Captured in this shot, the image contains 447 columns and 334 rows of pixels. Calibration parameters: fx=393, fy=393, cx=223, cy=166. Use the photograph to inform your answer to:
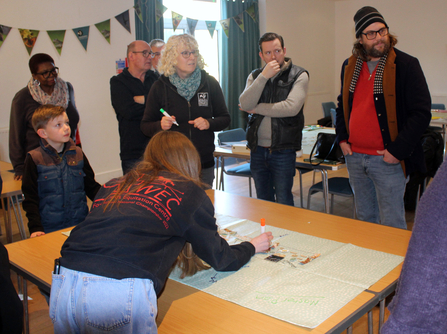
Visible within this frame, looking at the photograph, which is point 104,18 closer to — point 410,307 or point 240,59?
point 240,59

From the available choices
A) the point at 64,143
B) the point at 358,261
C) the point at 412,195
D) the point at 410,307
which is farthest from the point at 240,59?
the point at 410,307

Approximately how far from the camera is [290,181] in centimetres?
236

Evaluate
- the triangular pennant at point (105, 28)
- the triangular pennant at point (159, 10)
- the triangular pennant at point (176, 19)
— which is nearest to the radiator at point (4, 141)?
the triangular pennant at point (105, 28)

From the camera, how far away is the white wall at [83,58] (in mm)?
4105

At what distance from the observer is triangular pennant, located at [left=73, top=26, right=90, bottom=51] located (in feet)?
14.7

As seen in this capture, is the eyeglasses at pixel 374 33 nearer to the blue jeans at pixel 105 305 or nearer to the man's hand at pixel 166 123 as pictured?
the man's hand at pixel 166 123

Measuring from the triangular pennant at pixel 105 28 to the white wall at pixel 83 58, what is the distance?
0.13 ft

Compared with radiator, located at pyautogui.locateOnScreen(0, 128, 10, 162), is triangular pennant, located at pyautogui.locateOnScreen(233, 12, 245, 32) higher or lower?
higher

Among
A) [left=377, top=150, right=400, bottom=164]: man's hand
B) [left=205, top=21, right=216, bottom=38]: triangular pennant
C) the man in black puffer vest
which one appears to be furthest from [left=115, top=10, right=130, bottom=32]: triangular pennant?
[left=377, top=150, right=400, bottom=164]: man's hand

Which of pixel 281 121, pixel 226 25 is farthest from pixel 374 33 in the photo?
pixel 226 25

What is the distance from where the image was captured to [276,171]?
235 centimetres

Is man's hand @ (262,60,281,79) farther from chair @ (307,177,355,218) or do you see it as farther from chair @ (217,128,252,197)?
chair @ (217,128,252,197)

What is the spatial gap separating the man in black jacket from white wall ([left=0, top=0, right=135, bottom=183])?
2.17 meters

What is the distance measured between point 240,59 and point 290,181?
4.01 m
